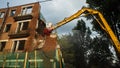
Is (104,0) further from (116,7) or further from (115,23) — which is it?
(115,23)

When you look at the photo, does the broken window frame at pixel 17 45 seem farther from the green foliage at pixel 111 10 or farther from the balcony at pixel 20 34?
the green foliage at pixel 111 10

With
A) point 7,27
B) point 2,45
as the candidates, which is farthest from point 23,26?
point 2,45

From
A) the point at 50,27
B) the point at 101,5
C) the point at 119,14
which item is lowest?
the point at 50,27

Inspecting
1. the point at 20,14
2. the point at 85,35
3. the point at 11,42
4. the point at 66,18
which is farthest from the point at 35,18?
the point at 85,35

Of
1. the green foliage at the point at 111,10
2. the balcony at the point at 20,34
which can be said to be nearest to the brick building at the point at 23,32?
the balcony at the point at 20,34

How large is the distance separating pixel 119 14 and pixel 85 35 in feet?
90.5

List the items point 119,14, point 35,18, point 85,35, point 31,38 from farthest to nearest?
point 85,35
point 35,18
point 31,38
point 119,14

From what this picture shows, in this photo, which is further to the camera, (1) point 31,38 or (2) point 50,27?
(1) point 31,38

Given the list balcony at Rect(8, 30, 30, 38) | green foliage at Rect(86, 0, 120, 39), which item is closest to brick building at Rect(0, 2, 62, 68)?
balcony at Rect(8, 30, 30, 38)

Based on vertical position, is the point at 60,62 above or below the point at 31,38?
below

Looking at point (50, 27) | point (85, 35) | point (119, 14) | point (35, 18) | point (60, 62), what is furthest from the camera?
point (85, 35)

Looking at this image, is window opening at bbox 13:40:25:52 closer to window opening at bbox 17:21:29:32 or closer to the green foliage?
window opening at bbox 17:21:29:32

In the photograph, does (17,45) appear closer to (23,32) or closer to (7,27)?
(23,32)

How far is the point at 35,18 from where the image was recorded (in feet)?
98.4
